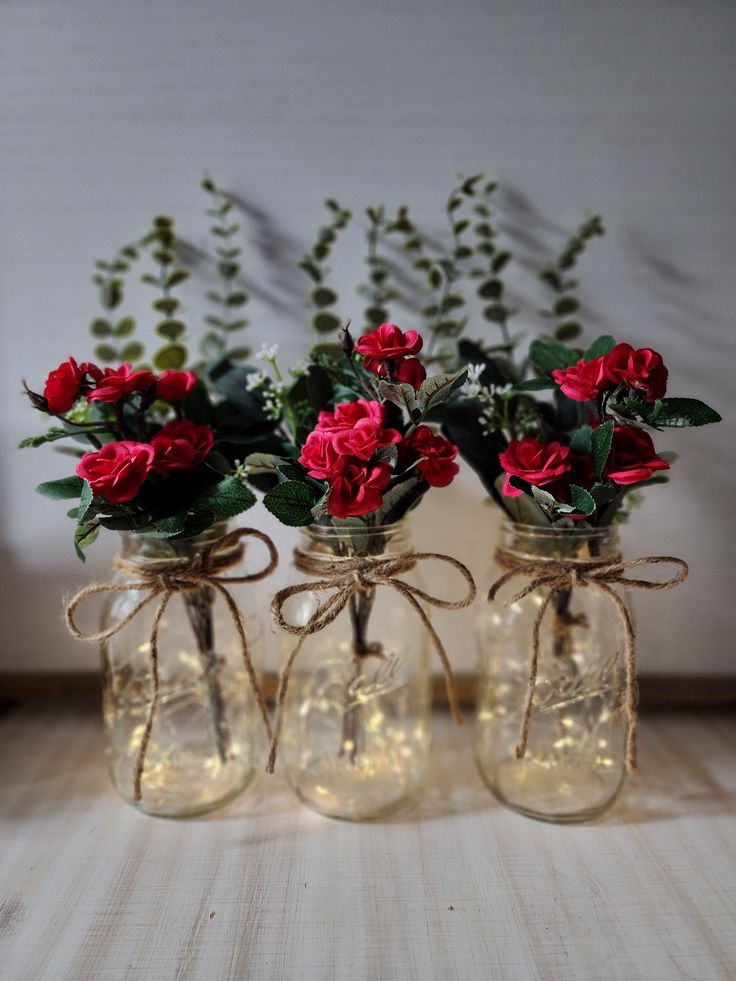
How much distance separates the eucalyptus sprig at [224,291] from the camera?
34.9 inches

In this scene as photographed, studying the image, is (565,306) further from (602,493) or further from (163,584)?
(163,584)

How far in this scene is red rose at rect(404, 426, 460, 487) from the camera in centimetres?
66

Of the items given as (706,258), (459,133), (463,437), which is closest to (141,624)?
(463,437)

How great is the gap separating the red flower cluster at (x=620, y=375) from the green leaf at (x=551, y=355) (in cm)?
9

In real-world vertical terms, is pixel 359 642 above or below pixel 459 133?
below

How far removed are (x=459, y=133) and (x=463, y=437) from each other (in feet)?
1.29

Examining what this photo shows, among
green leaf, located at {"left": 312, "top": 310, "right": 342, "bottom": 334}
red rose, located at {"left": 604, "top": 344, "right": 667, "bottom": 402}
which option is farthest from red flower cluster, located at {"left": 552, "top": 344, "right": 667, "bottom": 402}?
green leaf, located at {"left": 312, "top": 310, "right": 342, "bottom": 334}

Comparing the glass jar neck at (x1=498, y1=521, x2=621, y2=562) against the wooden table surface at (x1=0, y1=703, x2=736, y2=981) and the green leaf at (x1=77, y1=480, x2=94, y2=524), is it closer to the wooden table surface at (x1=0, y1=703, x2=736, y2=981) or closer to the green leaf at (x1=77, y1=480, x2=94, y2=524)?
the wooden table surface at (x1=0, y1=703, x2=736, y2=981)

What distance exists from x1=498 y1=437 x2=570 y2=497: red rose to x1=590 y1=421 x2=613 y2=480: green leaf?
0.08 feet

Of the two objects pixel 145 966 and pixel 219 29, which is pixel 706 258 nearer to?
pixel 219 29

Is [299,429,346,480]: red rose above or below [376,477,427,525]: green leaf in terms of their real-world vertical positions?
above

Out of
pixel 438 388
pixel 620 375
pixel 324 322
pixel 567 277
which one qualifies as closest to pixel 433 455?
pixel 438 388

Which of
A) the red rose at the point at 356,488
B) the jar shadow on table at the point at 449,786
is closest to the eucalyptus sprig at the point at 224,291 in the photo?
the red rose at the point at 356,488

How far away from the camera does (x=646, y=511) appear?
3.10 ft
